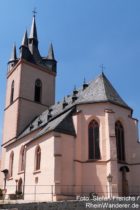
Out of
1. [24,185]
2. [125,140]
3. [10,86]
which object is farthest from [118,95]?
[10,86]

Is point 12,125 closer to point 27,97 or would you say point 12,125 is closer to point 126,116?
point 27,97

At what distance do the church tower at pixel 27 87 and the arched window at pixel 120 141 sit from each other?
50.4 ft

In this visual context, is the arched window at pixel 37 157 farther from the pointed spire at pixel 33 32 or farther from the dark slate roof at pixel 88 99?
the pointed spire at pixel 33 32

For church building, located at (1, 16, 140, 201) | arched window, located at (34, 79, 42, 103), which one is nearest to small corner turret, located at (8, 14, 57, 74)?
arched window, located at (34, 79, 42, 103)

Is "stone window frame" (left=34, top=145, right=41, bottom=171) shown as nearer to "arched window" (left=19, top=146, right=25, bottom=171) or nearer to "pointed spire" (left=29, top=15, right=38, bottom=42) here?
"arched window" (left=19, top=146, right=25, bottom=171)

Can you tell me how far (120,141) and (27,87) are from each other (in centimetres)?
1863

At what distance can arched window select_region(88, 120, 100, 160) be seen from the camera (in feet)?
85.3

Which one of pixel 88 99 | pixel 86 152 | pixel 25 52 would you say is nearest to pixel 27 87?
pixel 25 52

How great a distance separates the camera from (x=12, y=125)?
130 ft

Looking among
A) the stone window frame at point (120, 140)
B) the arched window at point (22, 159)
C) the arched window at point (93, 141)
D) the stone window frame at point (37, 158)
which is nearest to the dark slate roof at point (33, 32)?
the arched window at point (22, 159)

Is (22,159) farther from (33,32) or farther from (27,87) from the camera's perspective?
(33,32)

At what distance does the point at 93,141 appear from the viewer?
2647 cm

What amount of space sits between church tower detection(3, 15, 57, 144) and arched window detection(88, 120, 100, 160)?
14028 millimetres

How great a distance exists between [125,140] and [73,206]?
1402 centimetres
